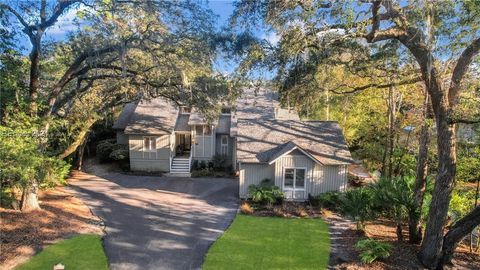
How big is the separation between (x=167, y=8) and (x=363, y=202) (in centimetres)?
1044

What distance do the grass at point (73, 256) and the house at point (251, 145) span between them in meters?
8.04

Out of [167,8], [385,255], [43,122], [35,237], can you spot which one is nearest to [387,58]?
[385,255]

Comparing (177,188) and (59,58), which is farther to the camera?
(177,188)

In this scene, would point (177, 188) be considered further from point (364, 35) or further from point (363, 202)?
point (364, 35)

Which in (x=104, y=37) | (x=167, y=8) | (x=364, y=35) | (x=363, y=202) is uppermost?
(x=167, y=8)

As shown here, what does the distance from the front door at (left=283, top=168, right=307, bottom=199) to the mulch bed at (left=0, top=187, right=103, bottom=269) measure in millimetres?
9980

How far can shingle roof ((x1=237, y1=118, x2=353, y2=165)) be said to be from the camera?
20047 mm

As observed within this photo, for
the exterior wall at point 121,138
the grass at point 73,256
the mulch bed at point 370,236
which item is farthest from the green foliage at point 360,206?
the exterior wall at point 121,138

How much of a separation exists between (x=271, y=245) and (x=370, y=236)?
4.16m

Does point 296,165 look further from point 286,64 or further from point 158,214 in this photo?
point 286,64

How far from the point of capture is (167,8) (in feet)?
42.4

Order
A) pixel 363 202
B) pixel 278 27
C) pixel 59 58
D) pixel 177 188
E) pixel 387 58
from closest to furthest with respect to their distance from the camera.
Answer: pixel 278 27 → pixel 387 58 → pixel 363 202 → pixel 59 58 → pixel 177 188

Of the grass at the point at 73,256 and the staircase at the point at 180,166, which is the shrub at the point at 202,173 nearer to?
the staircase at the point at 180,166

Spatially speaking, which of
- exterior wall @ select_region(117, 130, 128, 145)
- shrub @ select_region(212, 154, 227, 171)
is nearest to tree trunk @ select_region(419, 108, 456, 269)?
shrub @ select_region(212, 154, 227, 171)
